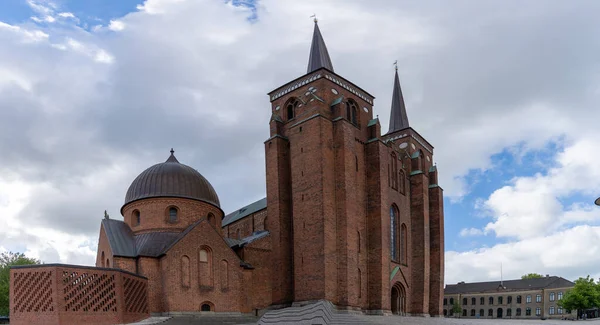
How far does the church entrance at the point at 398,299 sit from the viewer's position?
42.9 meters

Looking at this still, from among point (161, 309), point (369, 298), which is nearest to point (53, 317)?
point (161, 309)

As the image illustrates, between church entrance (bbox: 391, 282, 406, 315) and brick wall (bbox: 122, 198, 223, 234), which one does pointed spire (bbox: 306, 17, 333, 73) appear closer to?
brick wall (bbox: 122, 198, 223, 234)

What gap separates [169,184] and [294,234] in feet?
34.0

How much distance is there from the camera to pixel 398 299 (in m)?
43.3

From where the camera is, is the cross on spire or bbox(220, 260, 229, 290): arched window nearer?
bbox(220, 260, 229, 290): arched window

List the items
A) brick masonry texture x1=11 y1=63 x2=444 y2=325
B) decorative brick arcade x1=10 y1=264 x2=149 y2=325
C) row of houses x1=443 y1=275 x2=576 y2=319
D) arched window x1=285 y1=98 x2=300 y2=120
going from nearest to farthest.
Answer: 1. decorative brick arcade x1=10 y1=264 x2=149 y2=325
2. brick masonry texture x1=11 y1=63 x2=444 y2=325
3. arched window x1=285 y1=98 x2=300 y2=120
4. row of houses x1=443 y1=275 x2=576 y2=319

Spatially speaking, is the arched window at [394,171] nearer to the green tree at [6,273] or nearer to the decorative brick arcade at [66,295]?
the decorative brick arcade at [66,295]

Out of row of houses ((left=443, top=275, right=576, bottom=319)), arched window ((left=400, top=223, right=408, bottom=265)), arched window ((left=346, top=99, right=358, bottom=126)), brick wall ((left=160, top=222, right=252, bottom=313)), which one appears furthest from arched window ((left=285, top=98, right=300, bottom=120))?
row of houses ((left=443, top=275, right=576, bottom=319))

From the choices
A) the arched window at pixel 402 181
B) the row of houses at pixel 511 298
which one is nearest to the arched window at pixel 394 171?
the arched window at pixel 402 181

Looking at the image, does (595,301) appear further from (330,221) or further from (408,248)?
(330,221)

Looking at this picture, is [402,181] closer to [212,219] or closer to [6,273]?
[212,219]

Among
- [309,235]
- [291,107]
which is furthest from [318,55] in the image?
[309,235]

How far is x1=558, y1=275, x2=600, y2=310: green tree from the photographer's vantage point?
68.9 m

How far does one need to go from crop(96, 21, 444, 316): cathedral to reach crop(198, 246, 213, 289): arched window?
0.07 metres
